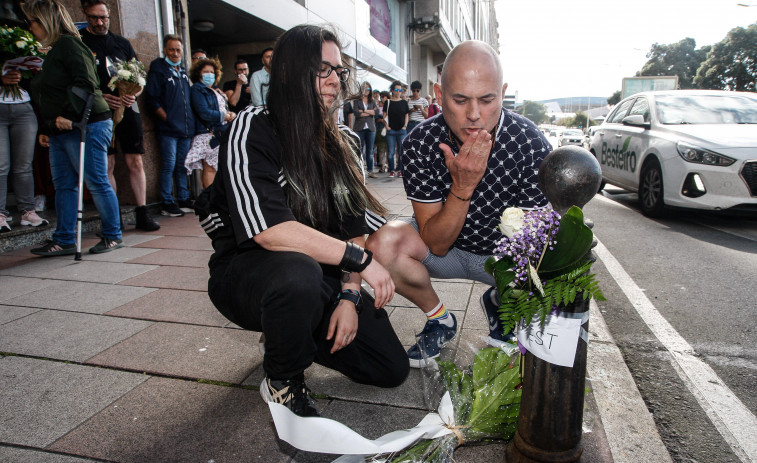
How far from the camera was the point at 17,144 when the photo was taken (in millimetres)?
4793

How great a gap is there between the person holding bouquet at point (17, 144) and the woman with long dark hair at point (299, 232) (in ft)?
12.8

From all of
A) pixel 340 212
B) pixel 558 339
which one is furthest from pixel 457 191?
pixel 558 339

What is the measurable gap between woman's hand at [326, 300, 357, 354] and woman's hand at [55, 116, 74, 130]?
3556 millimetres

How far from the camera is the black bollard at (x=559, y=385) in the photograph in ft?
4.87

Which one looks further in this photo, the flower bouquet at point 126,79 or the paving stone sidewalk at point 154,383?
the flower bouquet at point 126,79

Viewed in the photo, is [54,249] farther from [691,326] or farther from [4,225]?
[691,326]

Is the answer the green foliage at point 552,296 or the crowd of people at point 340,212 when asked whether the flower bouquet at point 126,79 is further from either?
the green foliage at point 552,296

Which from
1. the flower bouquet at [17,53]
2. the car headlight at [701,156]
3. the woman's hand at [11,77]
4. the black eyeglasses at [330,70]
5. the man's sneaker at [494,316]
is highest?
the flower bouquet at [17,53]

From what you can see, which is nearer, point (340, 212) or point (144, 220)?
point (340, 212)

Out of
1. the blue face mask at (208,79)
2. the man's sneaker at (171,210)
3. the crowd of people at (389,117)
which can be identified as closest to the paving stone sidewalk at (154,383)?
the man's sneaker at (171,210)

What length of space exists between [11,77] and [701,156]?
7293mm

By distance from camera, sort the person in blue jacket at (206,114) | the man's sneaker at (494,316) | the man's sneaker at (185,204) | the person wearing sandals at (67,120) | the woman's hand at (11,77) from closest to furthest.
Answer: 1. the man's sneaker at (494,316)
2. the person wearing sandals at (67,120)
3. the woman's hand at (11,77)
4. the person in blue jacket at (206,114)
5. the man's sneaker at (185,204)

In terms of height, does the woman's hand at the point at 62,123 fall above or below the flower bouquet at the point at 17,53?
below

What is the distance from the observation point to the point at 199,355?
2.47 m
